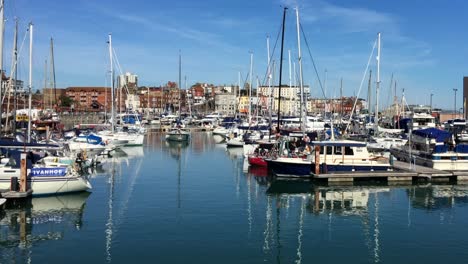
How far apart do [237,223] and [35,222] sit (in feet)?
33.2

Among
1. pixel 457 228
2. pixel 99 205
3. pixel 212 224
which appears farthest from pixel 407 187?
pixel 99 205

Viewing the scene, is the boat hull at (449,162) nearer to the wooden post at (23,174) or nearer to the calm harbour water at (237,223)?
the calm harbour water at (237,223)

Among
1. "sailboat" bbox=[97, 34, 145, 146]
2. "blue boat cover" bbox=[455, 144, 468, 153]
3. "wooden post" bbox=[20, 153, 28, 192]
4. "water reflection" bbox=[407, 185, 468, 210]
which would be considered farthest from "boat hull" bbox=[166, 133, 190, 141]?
"wooden post" bbox=[20, 153, 28, 192]

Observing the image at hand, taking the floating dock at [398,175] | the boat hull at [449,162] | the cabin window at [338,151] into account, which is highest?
the cabin window at [338,151]

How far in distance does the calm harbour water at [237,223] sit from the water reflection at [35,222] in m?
0.05

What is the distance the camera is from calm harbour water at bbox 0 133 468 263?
19.5 meters

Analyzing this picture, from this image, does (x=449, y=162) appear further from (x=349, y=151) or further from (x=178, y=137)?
(x=178, y=137)

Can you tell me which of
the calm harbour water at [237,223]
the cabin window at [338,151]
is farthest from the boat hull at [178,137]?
the cabin window at [338,151]

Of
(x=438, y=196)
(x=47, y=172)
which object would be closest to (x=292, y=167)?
(x=438, y=196)

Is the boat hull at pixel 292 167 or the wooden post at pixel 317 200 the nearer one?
the wooden post at pixel 317 200

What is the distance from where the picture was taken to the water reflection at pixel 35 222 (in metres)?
20.1

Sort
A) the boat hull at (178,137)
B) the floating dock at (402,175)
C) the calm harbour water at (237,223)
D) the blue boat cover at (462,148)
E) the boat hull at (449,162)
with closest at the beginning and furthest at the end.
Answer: the calm harbour water at (237,223) → the floating dock at (402,175) → the boat hull at (449,162) → the blue boat cover at (462,148) → the boat hull at (178,137)

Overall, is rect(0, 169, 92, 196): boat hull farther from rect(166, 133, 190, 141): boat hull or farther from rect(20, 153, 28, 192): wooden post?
rect(166, 133, 190, 141): boat hull

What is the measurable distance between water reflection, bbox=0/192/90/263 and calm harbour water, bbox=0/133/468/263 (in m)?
0.05
